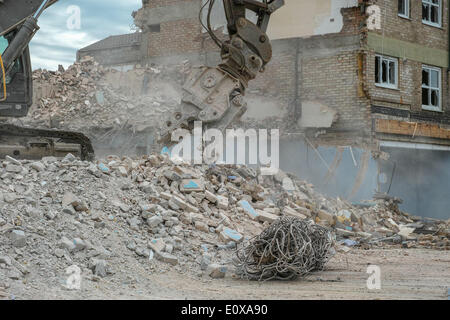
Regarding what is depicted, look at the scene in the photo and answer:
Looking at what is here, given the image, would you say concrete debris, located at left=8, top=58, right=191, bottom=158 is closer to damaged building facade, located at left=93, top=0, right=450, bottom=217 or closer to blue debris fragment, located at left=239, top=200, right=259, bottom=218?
damaged building facade, located at left=93, top=0, right=450, bottom=217

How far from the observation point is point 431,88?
21.2 m

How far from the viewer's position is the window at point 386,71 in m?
19.4

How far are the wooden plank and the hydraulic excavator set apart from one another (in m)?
7.18

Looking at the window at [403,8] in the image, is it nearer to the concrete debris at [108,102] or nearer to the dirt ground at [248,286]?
the concrete debris at [108,102]

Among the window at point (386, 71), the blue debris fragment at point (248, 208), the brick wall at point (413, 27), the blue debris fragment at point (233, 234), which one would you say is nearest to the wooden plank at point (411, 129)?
the window at point (386, 71)

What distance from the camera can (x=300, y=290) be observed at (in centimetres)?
691

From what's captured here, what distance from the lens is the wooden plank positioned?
18859 mm

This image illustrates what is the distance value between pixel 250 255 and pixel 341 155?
35.7 ft

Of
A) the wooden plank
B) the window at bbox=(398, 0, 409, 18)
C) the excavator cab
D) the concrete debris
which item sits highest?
the window at bbox=(398, 0, 409, 18)

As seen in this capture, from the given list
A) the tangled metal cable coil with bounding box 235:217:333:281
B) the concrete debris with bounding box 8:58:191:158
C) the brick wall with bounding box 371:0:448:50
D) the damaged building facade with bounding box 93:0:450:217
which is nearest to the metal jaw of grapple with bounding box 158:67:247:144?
the tangled metal cable coil with bounding box 235:217:333:281

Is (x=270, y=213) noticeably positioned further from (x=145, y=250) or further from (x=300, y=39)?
(x=300, y=39)

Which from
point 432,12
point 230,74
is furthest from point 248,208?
point 432,12

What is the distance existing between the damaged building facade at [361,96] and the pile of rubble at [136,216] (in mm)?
5755
